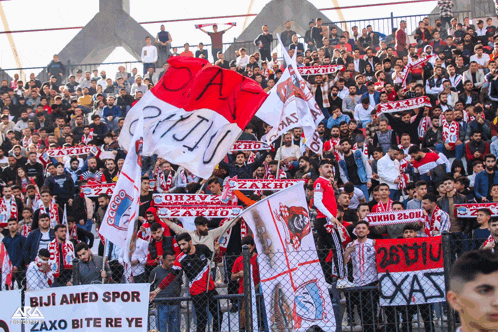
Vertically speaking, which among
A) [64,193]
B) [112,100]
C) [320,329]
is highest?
[112,100]

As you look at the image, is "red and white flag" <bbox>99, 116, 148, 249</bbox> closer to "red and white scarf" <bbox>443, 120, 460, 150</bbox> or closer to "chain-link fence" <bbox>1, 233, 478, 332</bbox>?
"chain-link fence" <bbox>1, 233, 478, 332</bbox>

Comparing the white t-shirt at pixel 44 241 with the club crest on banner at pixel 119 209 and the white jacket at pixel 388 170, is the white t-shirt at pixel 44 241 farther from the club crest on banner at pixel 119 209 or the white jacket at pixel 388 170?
the white jacket at pixel 388 170

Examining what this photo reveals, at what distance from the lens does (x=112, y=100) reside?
18.0m

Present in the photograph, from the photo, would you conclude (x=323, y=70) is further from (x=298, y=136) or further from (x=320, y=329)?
(x=320, y=329)

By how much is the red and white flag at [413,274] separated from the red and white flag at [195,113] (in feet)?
8.29

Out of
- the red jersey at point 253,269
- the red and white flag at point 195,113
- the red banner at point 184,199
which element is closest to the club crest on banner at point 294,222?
the red jersey at point 253,269

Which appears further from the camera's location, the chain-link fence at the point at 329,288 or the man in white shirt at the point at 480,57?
the man in white shirt at the point at 480,57

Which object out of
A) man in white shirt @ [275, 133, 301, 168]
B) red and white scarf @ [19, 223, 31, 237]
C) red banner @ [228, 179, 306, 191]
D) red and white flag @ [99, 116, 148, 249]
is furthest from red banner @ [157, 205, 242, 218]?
man in white shirt @ [275, 133, 301, 168]

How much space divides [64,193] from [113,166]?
1.25m

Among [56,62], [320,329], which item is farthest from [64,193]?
[56,62]

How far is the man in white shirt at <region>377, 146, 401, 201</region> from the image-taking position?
12.1 m

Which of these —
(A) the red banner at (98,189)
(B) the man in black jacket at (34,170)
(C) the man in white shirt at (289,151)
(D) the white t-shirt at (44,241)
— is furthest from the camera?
(B) the man in black jacket at (34,170)

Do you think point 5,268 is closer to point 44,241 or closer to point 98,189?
point 44,241

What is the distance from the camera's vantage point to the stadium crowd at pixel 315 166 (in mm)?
8961
